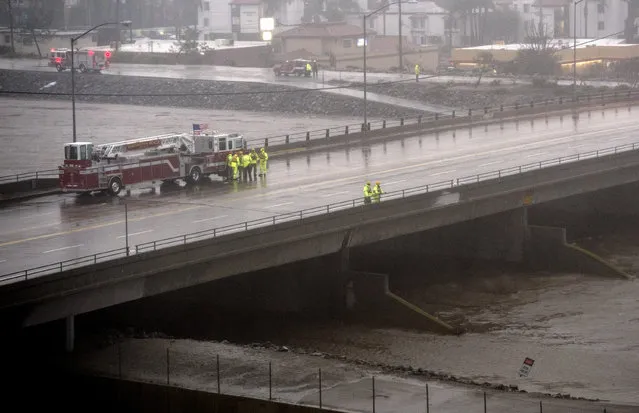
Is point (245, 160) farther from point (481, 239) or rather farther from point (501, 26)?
point (501, 26)

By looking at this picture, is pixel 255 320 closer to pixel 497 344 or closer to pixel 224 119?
pixel 497 344

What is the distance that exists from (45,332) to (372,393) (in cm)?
1181

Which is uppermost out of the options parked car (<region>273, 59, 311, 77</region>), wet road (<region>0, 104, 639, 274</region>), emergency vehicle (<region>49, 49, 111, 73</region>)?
emergency vehicle (<region>49, 49, 111, 73</region>)

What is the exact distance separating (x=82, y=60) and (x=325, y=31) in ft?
85.4

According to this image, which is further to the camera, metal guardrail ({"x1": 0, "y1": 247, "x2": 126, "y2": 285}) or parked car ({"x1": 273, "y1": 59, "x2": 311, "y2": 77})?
parked car ({"x1": 273, "y1": 59, "x2": 311, "y2": 77})

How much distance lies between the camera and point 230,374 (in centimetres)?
4569

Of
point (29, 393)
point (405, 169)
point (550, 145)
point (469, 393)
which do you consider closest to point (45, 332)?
point (29, 393)

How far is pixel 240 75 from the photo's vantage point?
146125mm

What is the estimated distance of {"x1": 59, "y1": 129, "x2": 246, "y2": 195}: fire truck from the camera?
6184 cm

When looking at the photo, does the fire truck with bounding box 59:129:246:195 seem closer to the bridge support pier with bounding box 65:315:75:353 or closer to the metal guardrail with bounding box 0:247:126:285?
the metal guardrail with bounding box 0:247:126:285

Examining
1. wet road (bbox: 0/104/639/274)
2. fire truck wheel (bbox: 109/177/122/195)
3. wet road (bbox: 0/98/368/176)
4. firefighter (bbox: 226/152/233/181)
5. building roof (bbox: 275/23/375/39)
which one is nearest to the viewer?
wet road (bbox: 0/104/639/274)

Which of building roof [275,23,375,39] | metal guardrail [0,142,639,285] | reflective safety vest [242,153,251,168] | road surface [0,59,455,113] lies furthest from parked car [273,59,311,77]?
reflective safety vest [242,153,251,168]

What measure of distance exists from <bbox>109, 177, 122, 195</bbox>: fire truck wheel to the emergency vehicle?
3460 inches

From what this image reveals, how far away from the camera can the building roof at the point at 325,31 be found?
154625 mm
